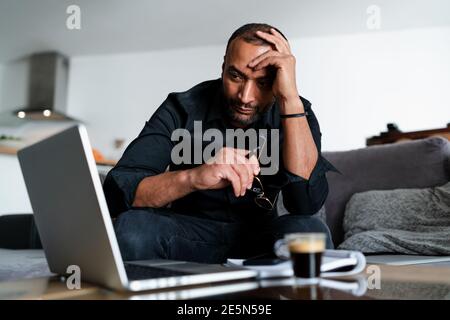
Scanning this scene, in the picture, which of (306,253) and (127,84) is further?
(127,84)

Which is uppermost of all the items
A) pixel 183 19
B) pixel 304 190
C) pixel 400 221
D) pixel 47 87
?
pixel 183 19

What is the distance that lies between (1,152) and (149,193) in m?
2.49

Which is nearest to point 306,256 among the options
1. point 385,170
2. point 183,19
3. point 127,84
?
point 385,170

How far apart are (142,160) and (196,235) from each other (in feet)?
0.91

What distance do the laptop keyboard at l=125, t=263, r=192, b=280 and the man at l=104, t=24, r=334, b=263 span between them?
Result: 0.67 feet

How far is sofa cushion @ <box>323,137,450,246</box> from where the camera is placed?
2021 mm

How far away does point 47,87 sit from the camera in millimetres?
5363

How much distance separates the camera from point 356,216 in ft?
6.51

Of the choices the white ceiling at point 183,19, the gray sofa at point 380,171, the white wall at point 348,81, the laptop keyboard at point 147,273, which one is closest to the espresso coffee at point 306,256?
the laptop keyboard at point 147,273

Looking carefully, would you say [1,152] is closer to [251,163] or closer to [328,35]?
[251,163]

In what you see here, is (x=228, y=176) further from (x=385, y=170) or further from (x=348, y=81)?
(x=348, y=81)

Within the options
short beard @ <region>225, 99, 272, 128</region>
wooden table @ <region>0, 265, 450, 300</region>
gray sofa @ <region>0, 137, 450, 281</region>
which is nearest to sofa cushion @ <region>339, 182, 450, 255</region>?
gray sofa @ <region>0, 137, 450, 281</region>

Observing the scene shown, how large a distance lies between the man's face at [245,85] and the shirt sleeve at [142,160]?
0.19m

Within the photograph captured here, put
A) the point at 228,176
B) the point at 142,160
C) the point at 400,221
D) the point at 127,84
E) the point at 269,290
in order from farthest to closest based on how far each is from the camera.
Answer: the point at 127,84
the point at 400,221
the point at 142,160
the point at 228,176
the point at 269,290
